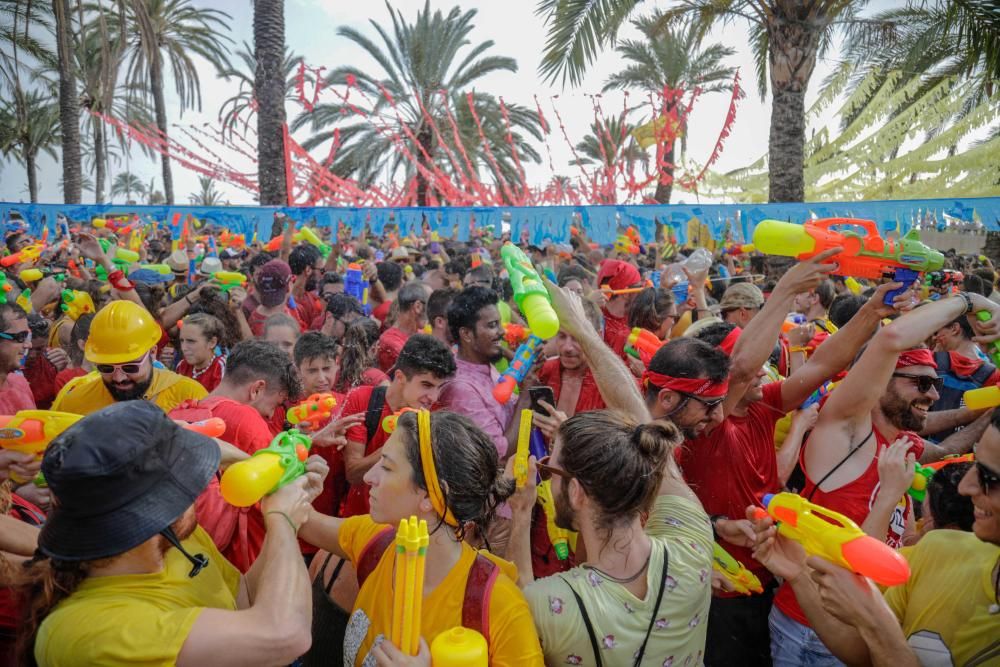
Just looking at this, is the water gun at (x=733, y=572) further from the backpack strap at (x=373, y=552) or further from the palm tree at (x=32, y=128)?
the palm tree at (x=32, y=128)

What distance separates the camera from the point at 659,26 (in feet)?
32.8

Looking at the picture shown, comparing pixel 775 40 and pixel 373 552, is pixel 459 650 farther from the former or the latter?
pixel 775 40

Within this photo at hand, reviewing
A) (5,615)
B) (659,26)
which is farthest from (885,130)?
(5,615)

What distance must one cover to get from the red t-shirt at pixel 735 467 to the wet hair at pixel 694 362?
1.07 ft

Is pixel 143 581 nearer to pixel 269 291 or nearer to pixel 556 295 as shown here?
pixel 556 295

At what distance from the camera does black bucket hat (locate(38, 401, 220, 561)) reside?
1.45 m

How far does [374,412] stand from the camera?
3.06m

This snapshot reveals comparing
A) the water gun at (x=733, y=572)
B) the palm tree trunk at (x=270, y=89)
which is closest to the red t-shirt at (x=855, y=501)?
the water gun at (x=733, y=572)

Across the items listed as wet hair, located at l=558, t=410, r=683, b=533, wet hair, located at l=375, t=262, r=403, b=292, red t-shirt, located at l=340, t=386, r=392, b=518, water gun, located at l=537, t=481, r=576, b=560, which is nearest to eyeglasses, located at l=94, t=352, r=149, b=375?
red t-shirt, located at l=340, t=386, r=392, b=518

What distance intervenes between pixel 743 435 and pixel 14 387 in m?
3.66

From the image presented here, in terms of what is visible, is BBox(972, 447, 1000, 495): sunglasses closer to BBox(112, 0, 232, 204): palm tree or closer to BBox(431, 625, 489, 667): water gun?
BBox(431, 625, 489, 667): water gun

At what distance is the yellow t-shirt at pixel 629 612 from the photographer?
1.69 m

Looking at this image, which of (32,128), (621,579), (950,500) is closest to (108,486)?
(621,579)

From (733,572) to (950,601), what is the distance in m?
0.63
